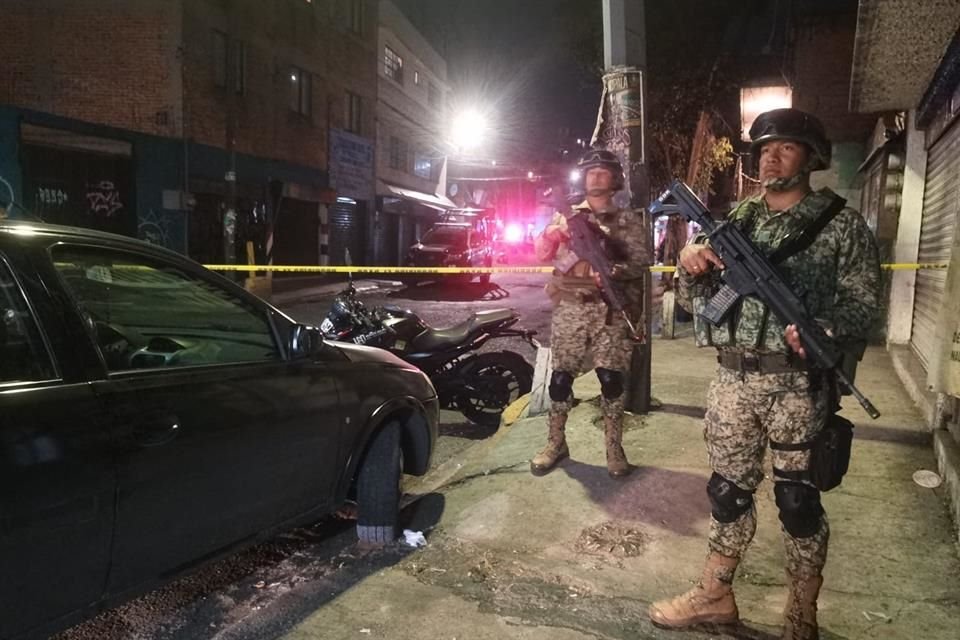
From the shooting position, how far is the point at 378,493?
3480 millimetres

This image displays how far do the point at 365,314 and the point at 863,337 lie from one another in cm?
404

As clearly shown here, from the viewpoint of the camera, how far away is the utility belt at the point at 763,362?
249cm

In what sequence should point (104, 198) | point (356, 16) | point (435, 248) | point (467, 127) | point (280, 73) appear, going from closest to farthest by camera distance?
point (104, 198), point (435, 248), point (280, 73), point (356, 16), point (467, 127)

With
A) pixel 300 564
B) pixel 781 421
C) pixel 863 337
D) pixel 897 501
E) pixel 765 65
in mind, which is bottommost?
pixel 300 564

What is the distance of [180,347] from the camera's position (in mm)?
2930

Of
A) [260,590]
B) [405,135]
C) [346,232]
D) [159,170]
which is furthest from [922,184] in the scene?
[405,135]

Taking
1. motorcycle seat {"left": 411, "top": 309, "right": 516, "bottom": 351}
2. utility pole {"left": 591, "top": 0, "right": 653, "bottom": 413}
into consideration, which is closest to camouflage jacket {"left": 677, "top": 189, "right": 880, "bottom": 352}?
utility pole {"left": 591, "top": 0, "right": 653, "bottom": 413}

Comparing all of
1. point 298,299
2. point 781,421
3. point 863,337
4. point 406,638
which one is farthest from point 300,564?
point 298,299

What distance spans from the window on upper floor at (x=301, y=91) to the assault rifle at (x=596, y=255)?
18.8m

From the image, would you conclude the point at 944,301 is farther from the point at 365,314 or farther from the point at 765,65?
the point at 765,65

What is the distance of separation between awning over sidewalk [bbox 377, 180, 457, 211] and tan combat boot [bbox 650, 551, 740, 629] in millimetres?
25415

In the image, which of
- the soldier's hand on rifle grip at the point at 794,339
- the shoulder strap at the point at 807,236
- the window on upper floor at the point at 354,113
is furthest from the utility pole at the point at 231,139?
the soldier's hand on rifle grip at the point at 794,339

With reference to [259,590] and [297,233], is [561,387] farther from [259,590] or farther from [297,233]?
[297,233]

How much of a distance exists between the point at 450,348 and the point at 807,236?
3724 mm
